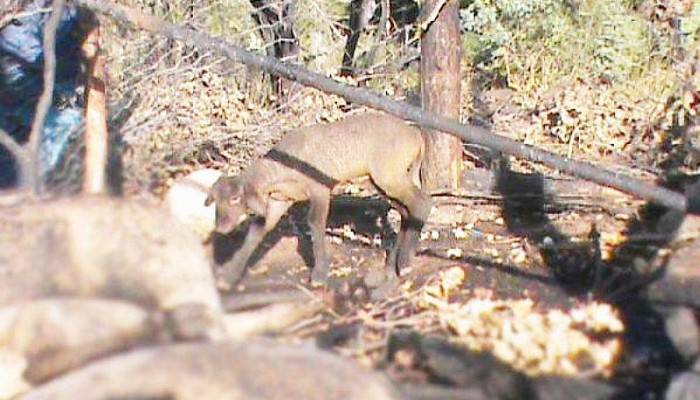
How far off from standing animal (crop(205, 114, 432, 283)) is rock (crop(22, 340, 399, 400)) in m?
3.94

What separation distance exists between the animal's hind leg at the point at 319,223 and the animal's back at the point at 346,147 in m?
0.12

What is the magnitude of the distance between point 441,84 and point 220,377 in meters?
5.43

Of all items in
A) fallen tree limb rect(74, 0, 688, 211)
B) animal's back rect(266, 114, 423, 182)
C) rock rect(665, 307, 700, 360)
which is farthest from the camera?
animal's back rect(266, 114, 423, 182)

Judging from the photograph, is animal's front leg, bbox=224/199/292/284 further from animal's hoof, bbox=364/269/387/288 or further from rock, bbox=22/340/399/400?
rock, bbox=22/340/399/400

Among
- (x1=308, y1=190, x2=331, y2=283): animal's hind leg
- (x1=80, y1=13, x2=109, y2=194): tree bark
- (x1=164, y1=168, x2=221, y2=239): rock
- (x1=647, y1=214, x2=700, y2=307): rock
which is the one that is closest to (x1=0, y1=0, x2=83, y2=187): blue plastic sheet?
(x1=80, y1=13, x2=109, y2=194): tree bark

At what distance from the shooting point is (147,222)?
3580mm

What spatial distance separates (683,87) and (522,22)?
175cm

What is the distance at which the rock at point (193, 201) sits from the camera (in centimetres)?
461

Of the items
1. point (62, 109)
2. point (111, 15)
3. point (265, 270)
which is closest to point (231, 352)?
point (111, 15)

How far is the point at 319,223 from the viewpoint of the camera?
23.3 feet

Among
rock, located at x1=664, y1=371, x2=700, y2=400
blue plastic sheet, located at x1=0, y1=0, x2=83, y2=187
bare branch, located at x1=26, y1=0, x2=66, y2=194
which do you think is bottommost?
rock, located at x1=664, y1=371, x2=700, y2=400

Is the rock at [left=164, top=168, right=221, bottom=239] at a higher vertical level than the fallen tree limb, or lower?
lower

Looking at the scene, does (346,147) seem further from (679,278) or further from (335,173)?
(679,278)

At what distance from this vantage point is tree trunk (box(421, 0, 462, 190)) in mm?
8172
